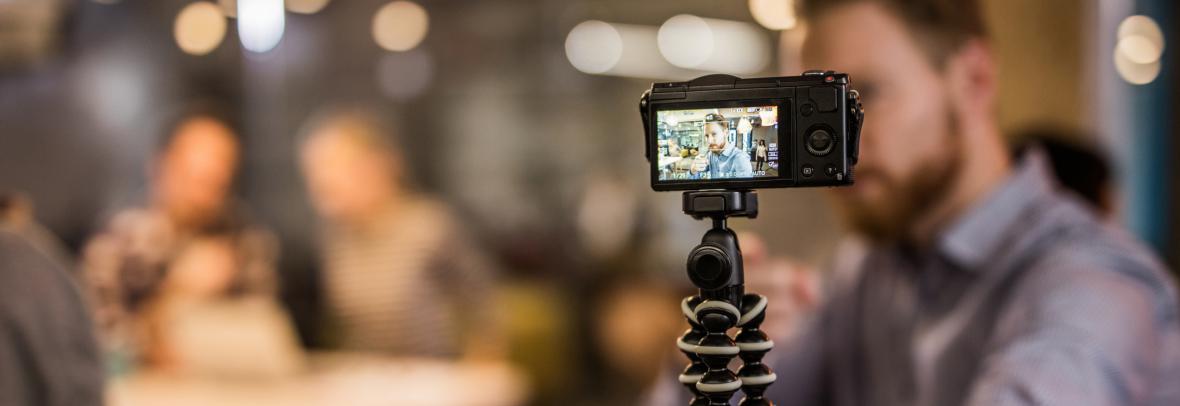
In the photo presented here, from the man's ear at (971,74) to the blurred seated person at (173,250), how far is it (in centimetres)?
241

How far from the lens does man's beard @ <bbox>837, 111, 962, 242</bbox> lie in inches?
57.3

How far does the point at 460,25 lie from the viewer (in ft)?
21.6

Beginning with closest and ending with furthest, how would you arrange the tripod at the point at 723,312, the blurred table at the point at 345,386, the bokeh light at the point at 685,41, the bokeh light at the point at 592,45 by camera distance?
1. the tripod at the point at 723,312
2. the blurred table at the point at 345,386
3. the bokeh light at the point at 685,41
4. the bokeh light at the point at 592,45

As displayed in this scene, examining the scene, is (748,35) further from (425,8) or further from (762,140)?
(762,140)

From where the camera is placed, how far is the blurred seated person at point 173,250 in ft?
11.0

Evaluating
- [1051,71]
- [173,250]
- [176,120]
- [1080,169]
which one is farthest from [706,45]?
[1080,169]

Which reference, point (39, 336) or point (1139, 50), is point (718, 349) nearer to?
point (39, 336)

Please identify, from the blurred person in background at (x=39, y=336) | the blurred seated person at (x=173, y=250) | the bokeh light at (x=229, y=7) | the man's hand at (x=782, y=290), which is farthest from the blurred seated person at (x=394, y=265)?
the blurred person in background at (x=39, y=336)

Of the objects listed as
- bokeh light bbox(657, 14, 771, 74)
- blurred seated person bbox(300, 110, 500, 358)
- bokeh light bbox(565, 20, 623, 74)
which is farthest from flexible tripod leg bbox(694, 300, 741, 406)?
bokeh light bbox(565, 20, 623, 74)

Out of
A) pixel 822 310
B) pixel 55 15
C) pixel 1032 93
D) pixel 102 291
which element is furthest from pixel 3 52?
pixel 1032 93

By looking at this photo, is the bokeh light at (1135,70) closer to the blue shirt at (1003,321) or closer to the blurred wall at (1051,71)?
the blurred wall at (1051,71)

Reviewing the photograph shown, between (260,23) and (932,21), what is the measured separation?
4930mm

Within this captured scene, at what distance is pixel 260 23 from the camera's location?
5.75 metres

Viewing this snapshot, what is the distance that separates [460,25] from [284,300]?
1.99 metres
